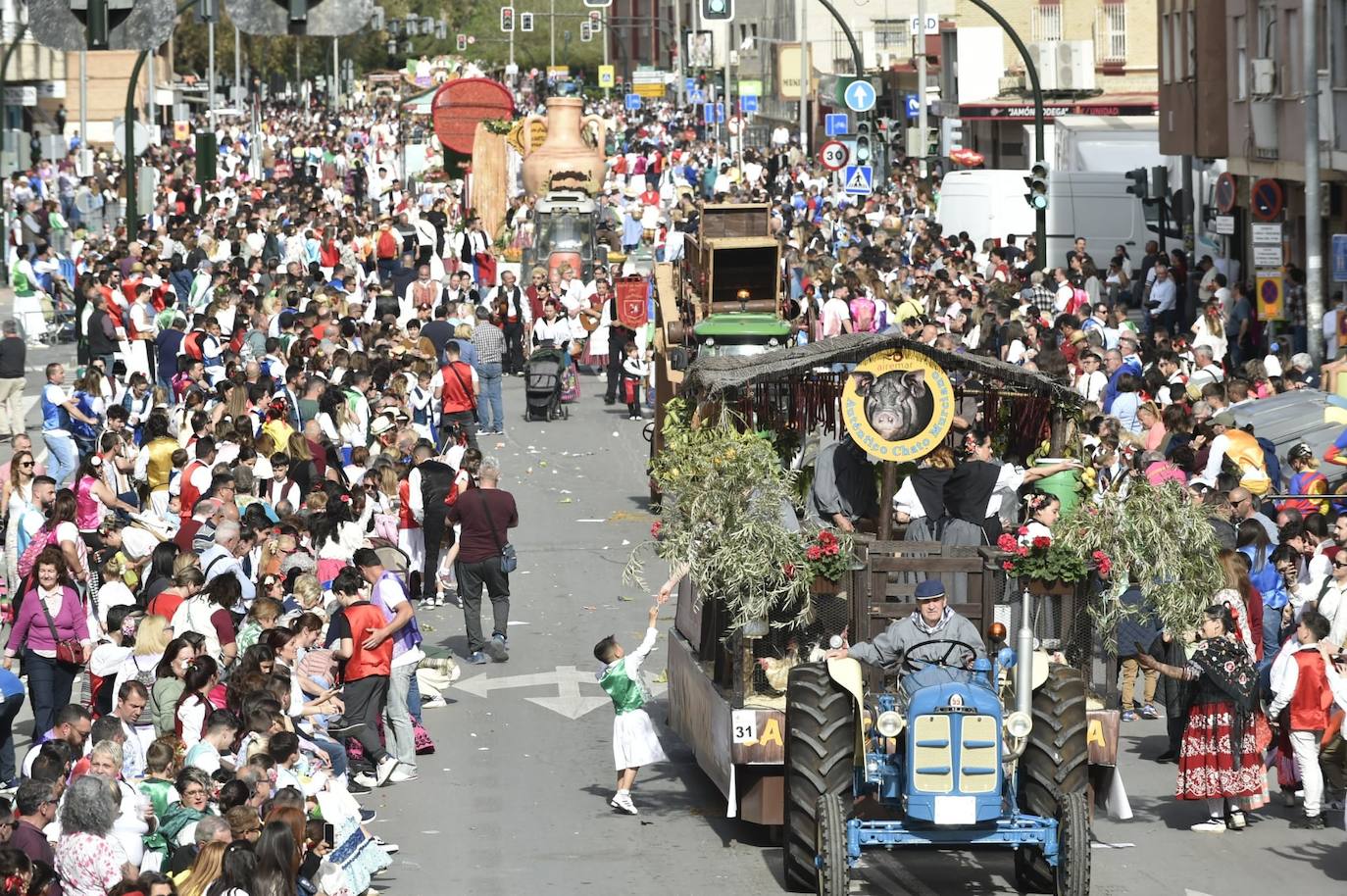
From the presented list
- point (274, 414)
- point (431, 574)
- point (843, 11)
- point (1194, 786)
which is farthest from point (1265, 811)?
point (843, 11)

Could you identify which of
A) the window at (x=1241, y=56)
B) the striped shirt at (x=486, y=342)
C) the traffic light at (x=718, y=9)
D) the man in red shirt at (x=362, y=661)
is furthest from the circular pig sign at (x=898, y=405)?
the traffic light at (x=718, y=9)

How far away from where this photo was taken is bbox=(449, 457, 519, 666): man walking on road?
57.9ft

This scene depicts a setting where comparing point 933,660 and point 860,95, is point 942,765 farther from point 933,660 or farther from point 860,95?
point 860,95

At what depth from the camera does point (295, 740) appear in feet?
37.2

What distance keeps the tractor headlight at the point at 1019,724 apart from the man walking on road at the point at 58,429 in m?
13.4

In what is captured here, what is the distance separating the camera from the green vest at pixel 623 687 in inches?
530

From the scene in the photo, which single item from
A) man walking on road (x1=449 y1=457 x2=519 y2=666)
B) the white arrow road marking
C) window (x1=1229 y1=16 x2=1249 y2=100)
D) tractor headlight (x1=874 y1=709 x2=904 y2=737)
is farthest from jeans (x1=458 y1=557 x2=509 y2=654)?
window (x1=1229 y1=16 x2=1249 y2=100)

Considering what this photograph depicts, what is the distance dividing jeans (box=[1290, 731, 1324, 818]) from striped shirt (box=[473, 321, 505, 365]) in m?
15.7

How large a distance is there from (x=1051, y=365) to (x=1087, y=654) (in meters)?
10.4

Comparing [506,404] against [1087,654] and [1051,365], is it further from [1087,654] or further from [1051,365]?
[1087,654]

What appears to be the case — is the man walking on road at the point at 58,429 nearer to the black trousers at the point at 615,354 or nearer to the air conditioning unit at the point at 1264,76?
the black trousers at the point at 615,354

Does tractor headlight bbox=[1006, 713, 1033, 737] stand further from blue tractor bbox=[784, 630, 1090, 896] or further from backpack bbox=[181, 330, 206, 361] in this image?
backpack bbox=[181, 330, 206, 361]

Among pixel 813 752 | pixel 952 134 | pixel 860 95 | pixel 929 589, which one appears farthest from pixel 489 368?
pixel 952 134

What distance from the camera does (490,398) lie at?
94.5 ft
